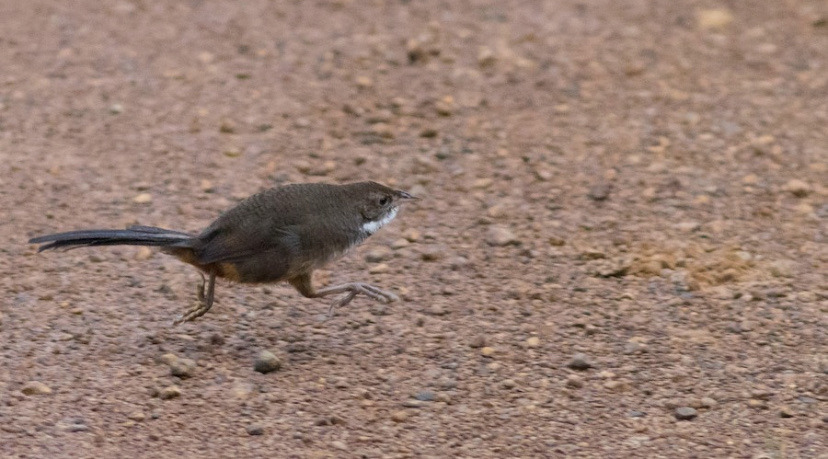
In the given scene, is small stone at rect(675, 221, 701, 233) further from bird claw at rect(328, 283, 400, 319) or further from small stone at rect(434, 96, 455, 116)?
small stone at rect(434, 96, 455, 116)

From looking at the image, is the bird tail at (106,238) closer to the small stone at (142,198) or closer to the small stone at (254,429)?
the small stone at (254,429)

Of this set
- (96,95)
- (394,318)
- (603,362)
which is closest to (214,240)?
(394,318)

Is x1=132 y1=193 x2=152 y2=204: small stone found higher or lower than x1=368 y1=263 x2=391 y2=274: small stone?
higher

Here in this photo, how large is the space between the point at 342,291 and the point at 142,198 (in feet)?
5.54

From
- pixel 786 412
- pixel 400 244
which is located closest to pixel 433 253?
pixel 400 244

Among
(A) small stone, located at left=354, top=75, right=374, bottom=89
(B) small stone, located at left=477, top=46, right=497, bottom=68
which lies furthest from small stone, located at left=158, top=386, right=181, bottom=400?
(B) small stone, located at left=477, top=46, right=497, bottom=68

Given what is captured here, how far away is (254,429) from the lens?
4.79m

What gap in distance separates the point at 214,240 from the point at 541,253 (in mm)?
1839

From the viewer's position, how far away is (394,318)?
5.85 meters

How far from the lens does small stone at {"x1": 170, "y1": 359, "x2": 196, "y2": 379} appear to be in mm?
5180

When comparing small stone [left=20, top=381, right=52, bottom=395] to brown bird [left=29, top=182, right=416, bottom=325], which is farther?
brown bird [left=29, top=182, right=416, bottom=325]

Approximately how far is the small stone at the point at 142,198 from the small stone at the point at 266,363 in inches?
73.3

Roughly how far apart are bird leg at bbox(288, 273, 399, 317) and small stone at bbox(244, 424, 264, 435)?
974 mm

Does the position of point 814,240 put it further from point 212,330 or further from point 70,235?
point 70,235
